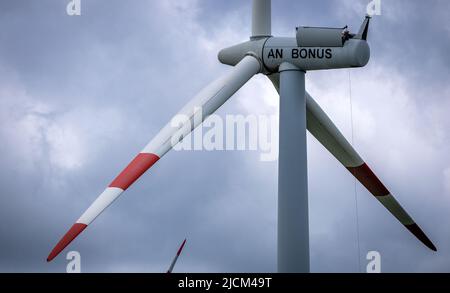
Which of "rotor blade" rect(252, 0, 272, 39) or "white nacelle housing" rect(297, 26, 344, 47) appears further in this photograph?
"rotor blade" rect(252, 0, 272, 39)

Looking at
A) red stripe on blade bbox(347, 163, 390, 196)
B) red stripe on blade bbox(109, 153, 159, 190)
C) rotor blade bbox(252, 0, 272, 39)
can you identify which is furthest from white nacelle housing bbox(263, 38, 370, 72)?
red stripe on blade bbox(109, 153, 159, 190)

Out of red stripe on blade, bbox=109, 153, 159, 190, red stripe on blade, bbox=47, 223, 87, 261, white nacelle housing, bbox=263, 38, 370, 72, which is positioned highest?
white nacelle housing, bbox=263, 38, 370, 72

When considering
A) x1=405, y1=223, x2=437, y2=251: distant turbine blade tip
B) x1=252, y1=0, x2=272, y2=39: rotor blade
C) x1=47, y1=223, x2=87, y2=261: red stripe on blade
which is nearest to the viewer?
x1=47, y1=223, x2=87, y2=261: red stripe on blade

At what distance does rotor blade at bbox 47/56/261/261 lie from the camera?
17.3m

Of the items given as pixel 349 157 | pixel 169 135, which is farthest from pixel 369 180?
pixel 169 135

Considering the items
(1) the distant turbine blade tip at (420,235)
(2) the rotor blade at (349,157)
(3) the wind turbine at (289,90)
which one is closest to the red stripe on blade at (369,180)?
(2) the rotor blade at (349,157)

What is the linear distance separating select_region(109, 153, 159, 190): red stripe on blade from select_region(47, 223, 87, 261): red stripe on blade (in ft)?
4.58

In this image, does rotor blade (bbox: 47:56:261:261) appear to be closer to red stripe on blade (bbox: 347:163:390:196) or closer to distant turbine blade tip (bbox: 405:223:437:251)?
red stripe on blade (bbox: 347:163:390:196)

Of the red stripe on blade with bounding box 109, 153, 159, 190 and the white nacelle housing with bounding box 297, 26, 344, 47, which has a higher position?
the white nacelle housing with bounding box 297, 26, 344, 47

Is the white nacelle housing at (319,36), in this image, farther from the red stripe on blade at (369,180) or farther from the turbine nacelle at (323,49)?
the red stripe on blade at (369,180)

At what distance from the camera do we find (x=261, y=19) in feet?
77.6

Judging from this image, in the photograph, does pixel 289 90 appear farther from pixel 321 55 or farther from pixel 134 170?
pixel 134 170
